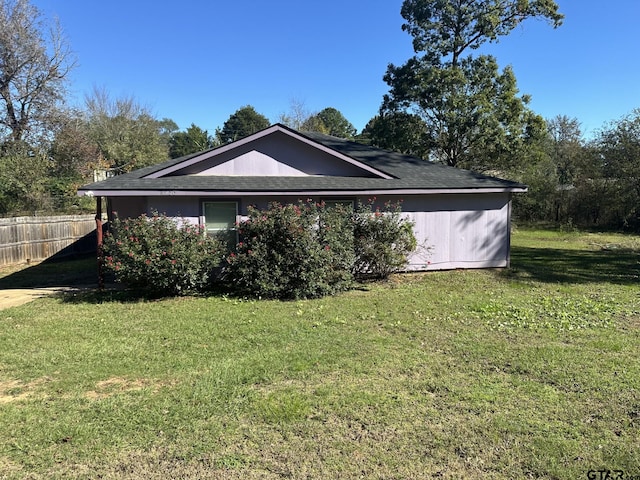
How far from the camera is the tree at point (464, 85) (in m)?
20.3

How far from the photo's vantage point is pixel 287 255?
839cm

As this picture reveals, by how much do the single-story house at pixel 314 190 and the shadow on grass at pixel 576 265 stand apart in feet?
4.13

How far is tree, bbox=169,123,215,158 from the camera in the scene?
55.2 metres

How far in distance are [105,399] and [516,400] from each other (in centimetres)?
401

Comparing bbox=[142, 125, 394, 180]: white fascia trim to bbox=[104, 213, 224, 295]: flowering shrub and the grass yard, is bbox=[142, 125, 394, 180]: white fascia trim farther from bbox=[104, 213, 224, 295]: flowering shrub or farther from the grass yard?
the grass yard

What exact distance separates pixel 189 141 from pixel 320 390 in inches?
2348

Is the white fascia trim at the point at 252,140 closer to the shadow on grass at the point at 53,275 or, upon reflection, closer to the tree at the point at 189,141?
the shadow on grass at the point at 53,275

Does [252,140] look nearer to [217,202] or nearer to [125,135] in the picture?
[217,202]

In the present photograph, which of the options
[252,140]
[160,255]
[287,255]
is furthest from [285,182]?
[160,255]

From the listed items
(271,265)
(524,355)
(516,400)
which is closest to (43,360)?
(271,265)

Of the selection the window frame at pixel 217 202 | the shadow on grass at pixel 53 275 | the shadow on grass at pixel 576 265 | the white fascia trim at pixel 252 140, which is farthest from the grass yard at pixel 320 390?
the white fascia trim at pixel 252 140

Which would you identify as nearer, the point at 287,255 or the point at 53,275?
the point at 287,255

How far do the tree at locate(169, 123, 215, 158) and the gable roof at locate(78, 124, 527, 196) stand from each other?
151 feet

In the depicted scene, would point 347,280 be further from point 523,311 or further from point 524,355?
point 524,355
